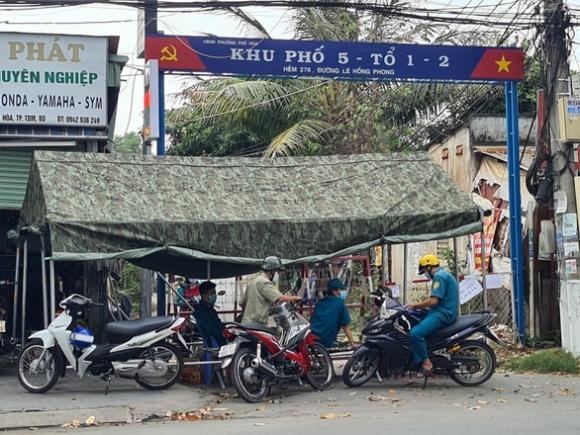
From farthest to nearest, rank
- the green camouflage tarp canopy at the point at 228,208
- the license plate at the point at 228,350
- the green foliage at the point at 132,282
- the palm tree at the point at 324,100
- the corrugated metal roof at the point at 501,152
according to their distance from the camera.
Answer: the green foliage at the point at 132,282 → the palm tree at the point at 324,100 → the corrugated metal roof at the point at 501,152 → the green camouflage tarp canopy at the point at 228,208 → the license plate at the point at 228,350

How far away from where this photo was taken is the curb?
966 cm

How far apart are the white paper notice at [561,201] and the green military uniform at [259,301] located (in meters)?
5.30

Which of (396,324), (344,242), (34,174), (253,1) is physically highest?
(253,1)

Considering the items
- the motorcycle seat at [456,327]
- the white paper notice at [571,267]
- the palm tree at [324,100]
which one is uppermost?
the palm tree at [324,100]

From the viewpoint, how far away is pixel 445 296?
1158cm

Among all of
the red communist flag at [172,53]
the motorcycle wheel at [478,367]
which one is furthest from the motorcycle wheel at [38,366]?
the red communist flag at [172,53]

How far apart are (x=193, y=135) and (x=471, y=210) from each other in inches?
736

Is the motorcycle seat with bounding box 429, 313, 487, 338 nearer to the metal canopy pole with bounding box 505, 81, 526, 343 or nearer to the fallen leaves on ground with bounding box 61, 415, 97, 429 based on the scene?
the fallen leaves on ground with bounding box 61, 415, 97, 429

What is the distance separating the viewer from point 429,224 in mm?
12758

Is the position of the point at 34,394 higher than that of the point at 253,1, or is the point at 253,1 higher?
the point at 253,1

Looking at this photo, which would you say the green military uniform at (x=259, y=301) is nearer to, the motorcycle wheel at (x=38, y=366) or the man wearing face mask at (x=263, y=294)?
the man wearing face mask at (x=263, y=294)

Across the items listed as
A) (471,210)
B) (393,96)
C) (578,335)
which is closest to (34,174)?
(471,210)

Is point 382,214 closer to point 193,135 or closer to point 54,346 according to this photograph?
point 54,346

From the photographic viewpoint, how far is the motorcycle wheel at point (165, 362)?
11422 mm
